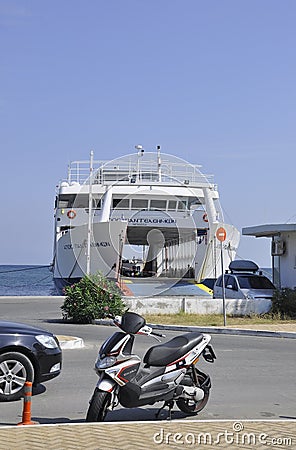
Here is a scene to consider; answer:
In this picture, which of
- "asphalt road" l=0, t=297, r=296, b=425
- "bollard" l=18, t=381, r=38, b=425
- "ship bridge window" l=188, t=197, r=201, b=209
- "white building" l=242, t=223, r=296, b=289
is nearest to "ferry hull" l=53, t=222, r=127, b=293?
"ship bridge window" l=188, t=197, r=201, b=209

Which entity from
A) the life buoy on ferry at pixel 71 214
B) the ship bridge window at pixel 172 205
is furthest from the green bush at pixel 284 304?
the life buoy on ferry at pixel 71 214

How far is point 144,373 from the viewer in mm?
7656

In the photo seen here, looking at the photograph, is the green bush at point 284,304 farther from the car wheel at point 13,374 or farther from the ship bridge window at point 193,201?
the ship bridge window at point 193,201

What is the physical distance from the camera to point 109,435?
6832 millimetres

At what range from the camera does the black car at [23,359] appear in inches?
354

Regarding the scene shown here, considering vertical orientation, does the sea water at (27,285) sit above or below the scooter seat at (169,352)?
below

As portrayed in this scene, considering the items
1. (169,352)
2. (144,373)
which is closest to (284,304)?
(169,352)

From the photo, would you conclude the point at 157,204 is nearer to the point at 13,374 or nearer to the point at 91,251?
the point at 91,251

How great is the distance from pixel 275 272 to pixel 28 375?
1882cm

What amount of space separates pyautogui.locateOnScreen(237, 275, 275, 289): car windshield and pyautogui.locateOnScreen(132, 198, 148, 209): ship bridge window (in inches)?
677

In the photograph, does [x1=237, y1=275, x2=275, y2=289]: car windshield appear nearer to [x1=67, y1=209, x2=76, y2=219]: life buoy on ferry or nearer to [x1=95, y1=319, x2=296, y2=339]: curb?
[x1=95, y1=319, x2=296, y2=339]: curb

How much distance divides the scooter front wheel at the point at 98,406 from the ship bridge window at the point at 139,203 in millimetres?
34840

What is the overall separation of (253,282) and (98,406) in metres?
18.4

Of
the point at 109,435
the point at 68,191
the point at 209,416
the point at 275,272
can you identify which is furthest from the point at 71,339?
the point at 68,191
